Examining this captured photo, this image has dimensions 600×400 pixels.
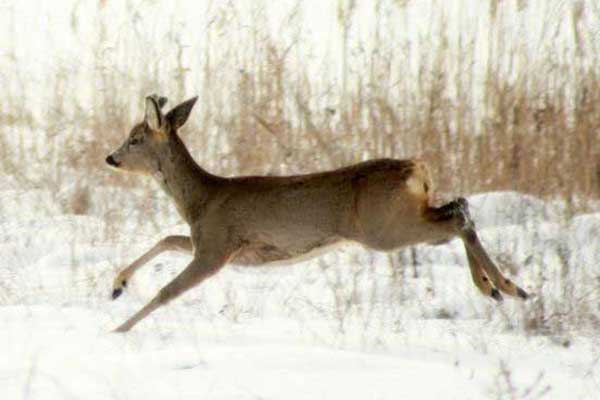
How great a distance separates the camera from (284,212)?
6969mm

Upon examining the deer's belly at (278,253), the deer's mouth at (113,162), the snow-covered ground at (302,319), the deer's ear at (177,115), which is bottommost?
the snow-covered ground at (302,319)

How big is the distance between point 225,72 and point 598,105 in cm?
257

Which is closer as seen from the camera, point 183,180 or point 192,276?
point 192,276

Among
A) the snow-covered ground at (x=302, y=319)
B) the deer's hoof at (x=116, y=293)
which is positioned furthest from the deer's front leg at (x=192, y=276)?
the deer's hoof at (x=116, y=293)

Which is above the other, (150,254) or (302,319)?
(150,254)

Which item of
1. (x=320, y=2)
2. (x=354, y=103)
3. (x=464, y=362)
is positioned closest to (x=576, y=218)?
(x=354, y=103)

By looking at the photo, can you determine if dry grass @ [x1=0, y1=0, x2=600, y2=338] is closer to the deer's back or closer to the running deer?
the running deer

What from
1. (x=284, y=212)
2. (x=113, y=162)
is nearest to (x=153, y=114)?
(x=113, y=162)

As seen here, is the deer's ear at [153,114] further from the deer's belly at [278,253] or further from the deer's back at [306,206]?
the deer's belly at [278,253]

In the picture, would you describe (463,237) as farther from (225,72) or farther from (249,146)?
(225,72)

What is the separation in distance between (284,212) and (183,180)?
0.67 metres

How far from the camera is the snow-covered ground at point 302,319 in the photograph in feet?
16.4

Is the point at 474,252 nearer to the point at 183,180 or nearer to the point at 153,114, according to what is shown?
the point at 183,180

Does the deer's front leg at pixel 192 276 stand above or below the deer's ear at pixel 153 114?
below
